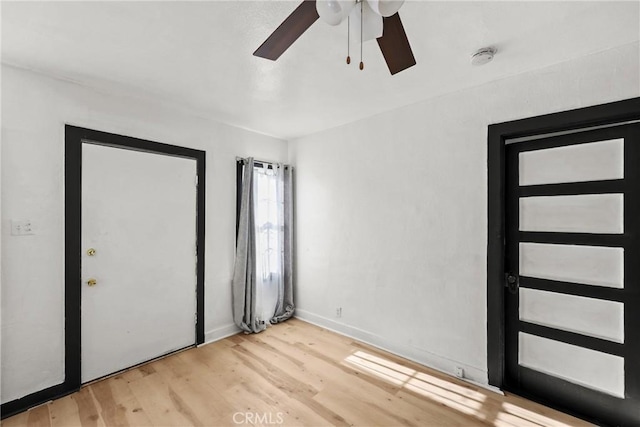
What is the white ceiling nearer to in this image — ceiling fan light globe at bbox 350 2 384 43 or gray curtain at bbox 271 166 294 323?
ceiling fan light globe at bbox 350 2 384 43

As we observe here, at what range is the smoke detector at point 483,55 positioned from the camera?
1.90 metres

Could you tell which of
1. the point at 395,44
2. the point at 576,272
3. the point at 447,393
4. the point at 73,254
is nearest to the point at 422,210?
the point at 576,272

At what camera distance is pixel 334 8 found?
3.45 feet

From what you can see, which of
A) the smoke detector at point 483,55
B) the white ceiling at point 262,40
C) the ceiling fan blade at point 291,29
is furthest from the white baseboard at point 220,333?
the smoke detector at point 483,55

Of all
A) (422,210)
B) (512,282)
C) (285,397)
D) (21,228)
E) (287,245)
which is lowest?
(285,397)

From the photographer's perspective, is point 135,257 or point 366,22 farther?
point 135,257

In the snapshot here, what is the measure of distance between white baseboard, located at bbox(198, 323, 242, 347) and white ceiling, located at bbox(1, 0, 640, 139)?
2506 mm

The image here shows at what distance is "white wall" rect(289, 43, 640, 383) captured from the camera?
218 centimetres

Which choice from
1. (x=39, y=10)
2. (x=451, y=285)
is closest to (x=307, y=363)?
(x=451, y=285)

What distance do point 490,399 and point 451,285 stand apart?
89cm

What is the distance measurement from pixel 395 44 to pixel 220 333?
3333 millimetres

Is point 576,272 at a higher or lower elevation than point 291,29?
lower

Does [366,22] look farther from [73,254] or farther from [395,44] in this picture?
[73,254]

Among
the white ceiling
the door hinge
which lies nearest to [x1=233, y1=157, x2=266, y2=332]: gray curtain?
the white ceiling
